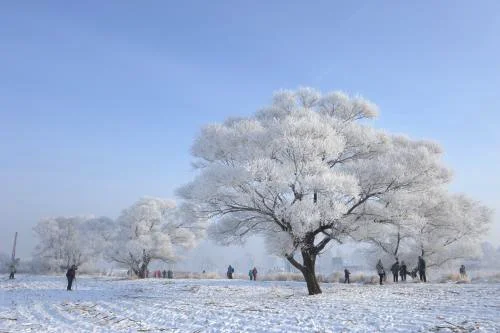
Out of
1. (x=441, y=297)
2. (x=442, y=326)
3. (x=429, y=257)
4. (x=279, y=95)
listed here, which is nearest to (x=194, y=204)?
(x=279, y=95)

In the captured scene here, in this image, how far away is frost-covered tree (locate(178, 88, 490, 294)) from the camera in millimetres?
18625

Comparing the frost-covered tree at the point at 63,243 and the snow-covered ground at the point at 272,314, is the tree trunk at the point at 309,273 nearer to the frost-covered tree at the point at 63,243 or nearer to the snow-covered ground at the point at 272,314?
the snow-covered ground at the point at 272,314

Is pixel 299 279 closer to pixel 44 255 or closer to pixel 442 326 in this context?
pixel 442 326

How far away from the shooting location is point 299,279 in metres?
36.1

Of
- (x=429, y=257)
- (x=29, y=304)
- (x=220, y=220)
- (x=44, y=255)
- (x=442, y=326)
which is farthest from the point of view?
(x=44, y=255)

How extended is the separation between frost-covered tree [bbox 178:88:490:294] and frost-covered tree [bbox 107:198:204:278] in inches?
945

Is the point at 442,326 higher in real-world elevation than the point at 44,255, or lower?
lower

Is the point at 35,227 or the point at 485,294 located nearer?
the point at 485,294

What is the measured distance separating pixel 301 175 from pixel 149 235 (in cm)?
3196

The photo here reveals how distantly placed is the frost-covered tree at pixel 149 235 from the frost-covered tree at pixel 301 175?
24.0 metres

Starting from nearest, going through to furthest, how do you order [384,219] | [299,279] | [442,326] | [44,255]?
[442,326] < [384,219] < [299,279] < [44,255]

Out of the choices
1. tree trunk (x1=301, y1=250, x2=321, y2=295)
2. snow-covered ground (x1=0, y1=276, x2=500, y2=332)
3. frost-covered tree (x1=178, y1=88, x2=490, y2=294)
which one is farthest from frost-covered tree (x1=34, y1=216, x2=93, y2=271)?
tree trunk (x1=301, y1=250, x2=321, y2=295)

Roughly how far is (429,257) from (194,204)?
26199 mm

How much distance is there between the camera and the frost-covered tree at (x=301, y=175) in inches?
733
